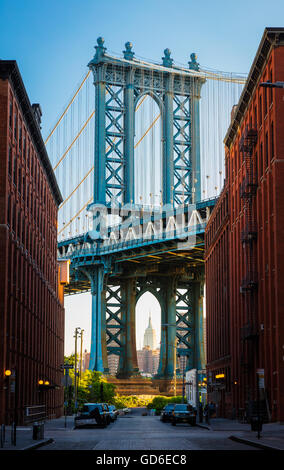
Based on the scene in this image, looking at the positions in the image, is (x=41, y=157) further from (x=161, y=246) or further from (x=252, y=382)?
(x=161, y=246)

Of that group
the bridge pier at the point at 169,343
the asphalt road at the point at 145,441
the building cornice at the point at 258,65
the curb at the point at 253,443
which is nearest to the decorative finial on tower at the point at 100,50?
the bridge pier at the point at 169,343

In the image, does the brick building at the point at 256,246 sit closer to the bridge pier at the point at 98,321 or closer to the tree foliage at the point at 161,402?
the tree foliage at the point at 161,402

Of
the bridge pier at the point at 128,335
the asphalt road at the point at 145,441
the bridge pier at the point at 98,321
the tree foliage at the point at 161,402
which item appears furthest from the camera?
the bridge pier at the point at 128,335

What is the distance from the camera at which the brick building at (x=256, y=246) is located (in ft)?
169

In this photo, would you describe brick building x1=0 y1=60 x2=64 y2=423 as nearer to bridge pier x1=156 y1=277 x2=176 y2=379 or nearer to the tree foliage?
the tree foliage

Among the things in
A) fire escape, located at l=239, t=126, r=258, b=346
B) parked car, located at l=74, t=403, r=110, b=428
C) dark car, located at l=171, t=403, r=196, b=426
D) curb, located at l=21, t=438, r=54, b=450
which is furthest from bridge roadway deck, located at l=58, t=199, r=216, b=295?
curb, located at l=21, t=438, r=54, b=450

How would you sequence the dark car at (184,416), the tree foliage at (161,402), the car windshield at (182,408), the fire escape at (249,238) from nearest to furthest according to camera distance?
the dark car at (184,416)
the fire escape at (249,238)
the car windshield at (182,408)
the tree foliage at (161,402)

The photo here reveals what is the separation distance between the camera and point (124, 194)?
423 ft

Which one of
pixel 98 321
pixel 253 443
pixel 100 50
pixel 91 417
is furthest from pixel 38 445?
pixel 100 50

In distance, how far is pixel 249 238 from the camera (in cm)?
5878

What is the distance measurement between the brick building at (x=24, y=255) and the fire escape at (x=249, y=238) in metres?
15.4

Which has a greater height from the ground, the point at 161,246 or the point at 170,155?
the point at 170,155

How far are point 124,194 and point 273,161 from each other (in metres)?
77.2
